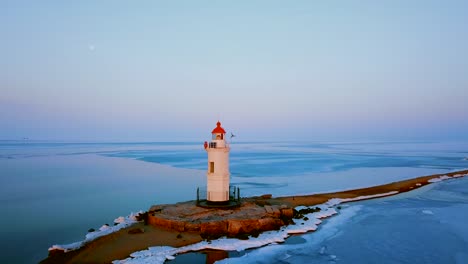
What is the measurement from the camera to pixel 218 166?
14.7 metres

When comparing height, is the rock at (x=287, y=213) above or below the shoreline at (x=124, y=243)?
above

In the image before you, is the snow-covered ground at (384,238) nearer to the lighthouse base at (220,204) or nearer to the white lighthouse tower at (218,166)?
the lighthouse base at (220,204)

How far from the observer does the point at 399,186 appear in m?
25.9

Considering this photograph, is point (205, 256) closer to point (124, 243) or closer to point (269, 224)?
point (124, 243)

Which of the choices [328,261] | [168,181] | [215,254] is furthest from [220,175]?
[168,181]

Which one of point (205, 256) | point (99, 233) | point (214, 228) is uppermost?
point (214, 228)

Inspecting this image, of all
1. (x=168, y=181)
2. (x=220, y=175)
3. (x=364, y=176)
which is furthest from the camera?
(x=364, y=176)

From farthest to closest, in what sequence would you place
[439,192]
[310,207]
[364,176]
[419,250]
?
[364,176], [439,192], [310,207], [419,250]

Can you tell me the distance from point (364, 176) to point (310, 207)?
687 inches

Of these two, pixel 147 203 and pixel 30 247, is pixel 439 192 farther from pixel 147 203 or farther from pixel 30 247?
pixel 30 247

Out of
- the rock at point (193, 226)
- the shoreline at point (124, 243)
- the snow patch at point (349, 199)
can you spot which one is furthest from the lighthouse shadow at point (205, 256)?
the snow patch at point (349, 199)

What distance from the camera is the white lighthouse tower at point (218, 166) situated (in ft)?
48.1

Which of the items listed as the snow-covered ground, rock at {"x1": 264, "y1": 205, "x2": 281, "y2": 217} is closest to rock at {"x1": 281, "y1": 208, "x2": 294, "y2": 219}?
rock at {"x1": 264, "y1": 205, "x2": 281, "y2": 217}

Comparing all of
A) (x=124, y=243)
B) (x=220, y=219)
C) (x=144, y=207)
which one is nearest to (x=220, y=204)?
(x=220, y=219)
